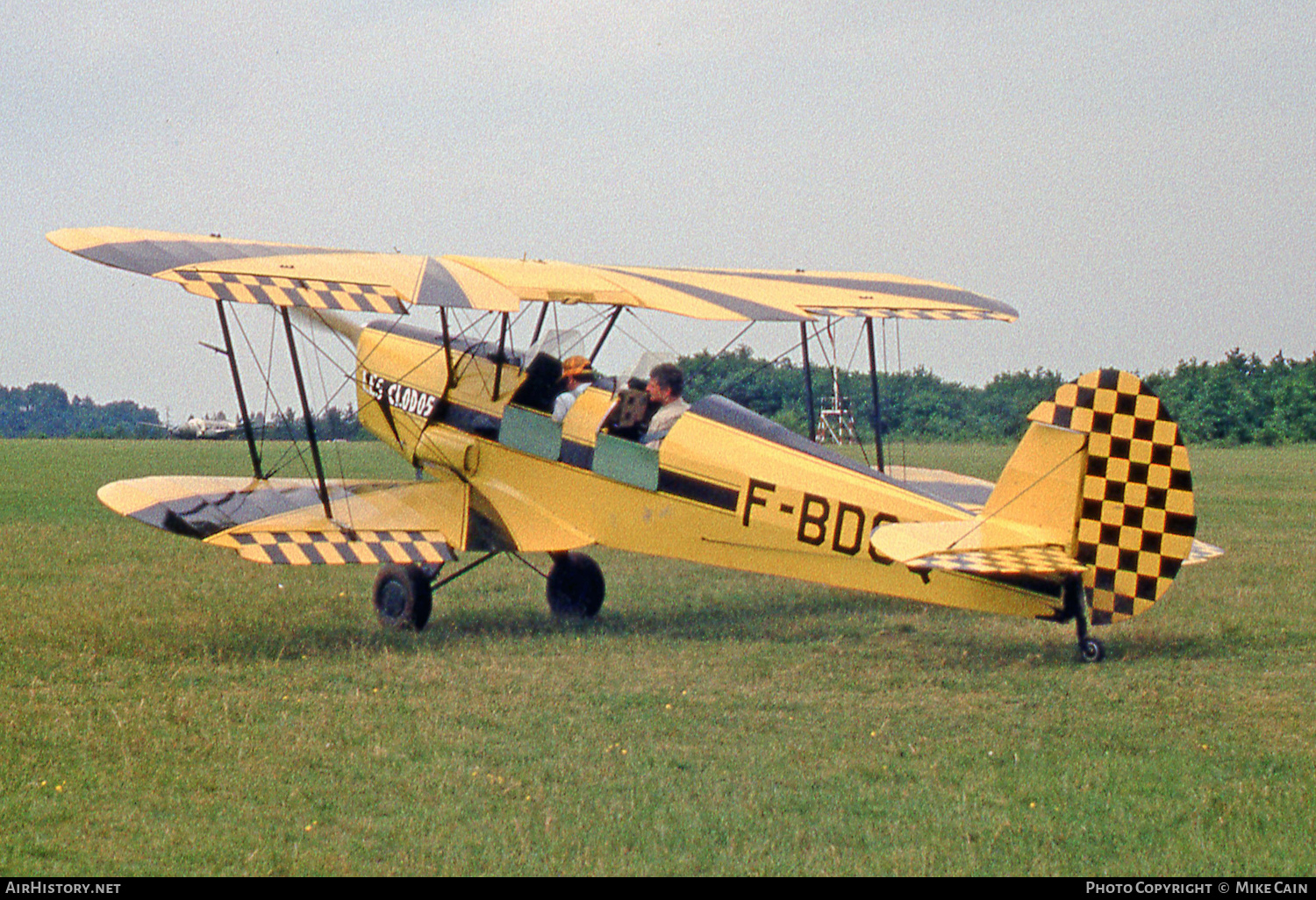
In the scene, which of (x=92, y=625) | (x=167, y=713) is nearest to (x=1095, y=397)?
(x=167, y=713)

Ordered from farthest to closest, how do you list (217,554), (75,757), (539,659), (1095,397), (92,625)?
1. (217,554)
2. (92,625)
3. (539,659)
4. (1095,397)
5. (75,757)

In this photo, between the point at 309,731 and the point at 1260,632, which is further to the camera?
the point at 1260,632

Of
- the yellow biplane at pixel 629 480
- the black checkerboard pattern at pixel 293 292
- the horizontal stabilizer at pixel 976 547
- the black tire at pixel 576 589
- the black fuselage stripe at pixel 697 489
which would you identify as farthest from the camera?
the black tire at pixel 576 589

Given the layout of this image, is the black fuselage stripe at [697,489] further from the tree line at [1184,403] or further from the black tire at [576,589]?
the tree line at [1184,403]

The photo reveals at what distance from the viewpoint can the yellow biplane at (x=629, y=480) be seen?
6637mm

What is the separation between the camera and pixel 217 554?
12359mm

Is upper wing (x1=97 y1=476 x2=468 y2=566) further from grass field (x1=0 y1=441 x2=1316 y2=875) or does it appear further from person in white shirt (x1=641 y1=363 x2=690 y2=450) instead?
person in white shirt (x1=641 y1=363 x2=690 y2=450)

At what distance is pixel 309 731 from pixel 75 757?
93 cm

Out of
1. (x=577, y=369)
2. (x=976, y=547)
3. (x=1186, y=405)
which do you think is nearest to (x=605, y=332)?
(x=577, y=369)

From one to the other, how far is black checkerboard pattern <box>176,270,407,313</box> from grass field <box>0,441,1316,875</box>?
6.57 ft

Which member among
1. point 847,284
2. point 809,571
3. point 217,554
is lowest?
point 217,554

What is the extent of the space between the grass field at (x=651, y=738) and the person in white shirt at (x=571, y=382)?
4.76 ft

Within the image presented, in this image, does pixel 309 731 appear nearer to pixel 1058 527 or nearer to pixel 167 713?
pixel 167 713

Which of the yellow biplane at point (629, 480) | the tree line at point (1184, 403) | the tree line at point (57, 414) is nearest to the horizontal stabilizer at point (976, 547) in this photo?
the yellow biplane at point (629, 480)
